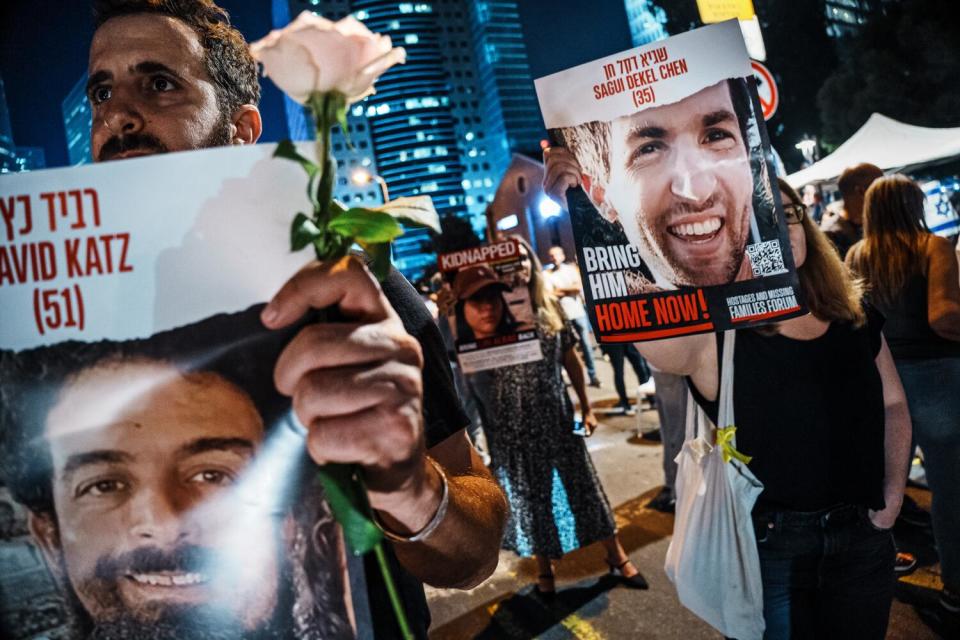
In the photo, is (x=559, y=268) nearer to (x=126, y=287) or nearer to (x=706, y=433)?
(x=706, y=433)

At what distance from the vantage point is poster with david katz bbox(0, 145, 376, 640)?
0.77 m

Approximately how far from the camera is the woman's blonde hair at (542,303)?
4055mm

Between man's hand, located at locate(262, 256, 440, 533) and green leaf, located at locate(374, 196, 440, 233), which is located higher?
green leaf, located at locate(374, 196, 440, 233)

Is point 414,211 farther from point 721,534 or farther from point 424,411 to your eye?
point 721,534

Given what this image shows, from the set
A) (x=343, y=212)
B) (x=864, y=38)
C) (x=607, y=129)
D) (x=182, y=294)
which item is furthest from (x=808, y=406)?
(x=864, y=38)

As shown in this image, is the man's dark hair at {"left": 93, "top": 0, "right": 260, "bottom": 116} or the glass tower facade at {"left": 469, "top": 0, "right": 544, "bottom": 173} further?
the glass tower facade at {"left": 469, "top": 0, "right": 544, "bottom": 173}

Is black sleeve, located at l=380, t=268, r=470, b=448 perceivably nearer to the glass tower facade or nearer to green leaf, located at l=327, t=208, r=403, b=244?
green leaf, located at l=327, t=208, r=403, b=244

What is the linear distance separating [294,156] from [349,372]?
0.30 meters

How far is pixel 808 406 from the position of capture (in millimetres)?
1996

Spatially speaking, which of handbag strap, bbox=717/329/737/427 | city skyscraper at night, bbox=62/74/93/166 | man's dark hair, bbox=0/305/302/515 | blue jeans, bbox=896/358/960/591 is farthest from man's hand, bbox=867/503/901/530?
city skyscraper at night, bbox=62/74/93/166

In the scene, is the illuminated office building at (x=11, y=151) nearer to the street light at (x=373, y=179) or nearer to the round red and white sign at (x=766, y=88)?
the street light at (x=373, y=179)

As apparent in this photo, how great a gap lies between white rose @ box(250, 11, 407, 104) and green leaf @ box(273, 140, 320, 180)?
7cm

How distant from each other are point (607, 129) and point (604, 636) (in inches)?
121

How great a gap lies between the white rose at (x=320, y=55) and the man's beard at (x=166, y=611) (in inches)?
26.2
